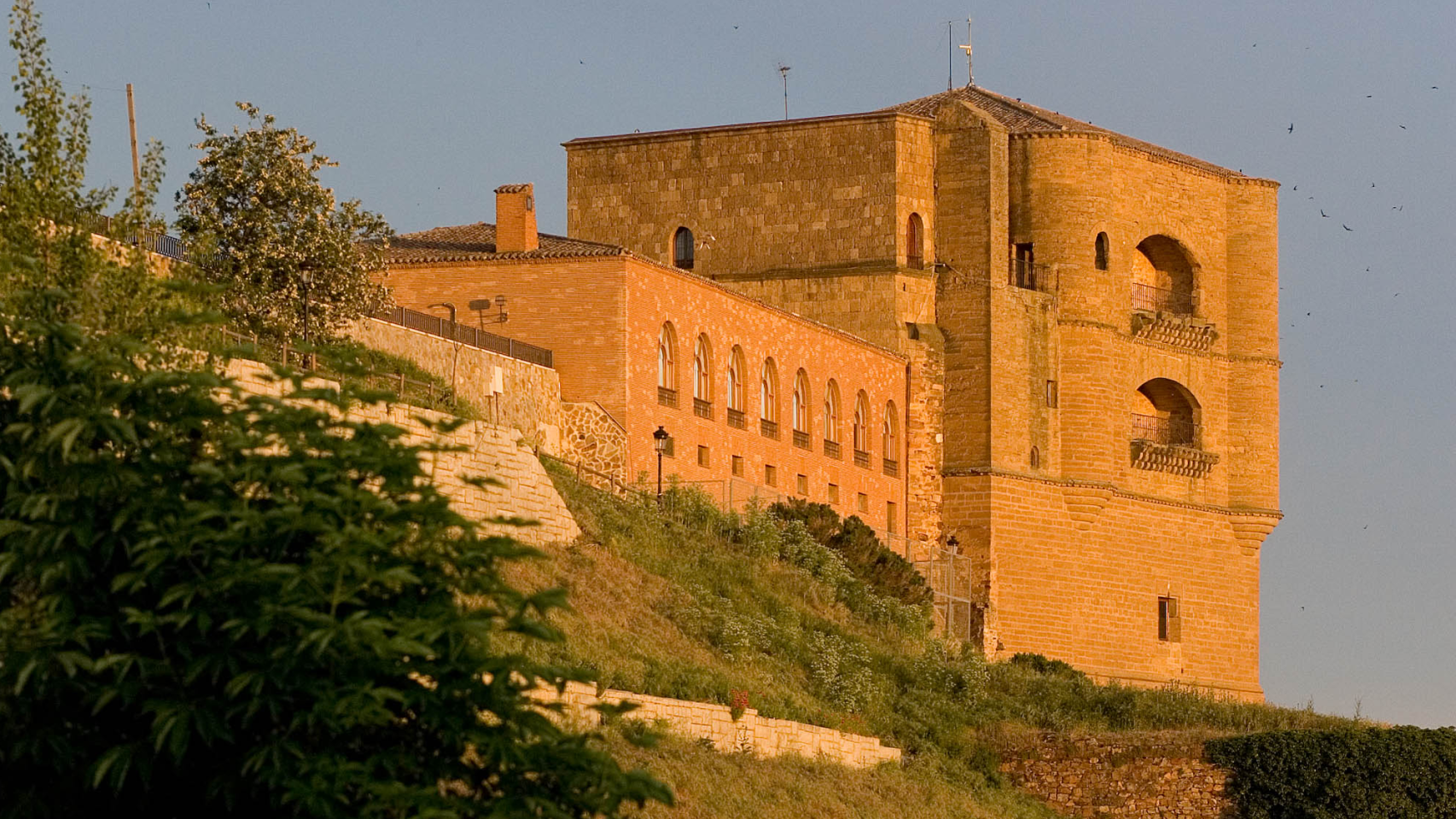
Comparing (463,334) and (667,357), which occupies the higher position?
(463,334)

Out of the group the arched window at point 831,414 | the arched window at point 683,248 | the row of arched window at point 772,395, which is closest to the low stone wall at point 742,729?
the row of arched window at point 772,395

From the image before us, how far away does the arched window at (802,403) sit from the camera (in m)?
52.8

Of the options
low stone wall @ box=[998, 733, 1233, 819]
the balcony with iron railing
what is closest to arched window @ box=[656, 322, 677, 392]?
low stone wall @ box=[998, 733, 1233, 819]

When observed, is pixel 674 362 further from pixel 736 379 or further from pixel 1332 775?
pixel 1332 775

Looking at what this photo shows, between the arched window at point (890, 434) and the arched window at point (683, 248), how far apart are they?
5247 millimetres

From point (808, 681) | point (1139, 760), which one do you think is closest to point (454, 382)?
point (808, 681)

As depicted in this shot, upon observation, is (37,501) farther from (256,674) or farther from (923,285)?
(923,285)

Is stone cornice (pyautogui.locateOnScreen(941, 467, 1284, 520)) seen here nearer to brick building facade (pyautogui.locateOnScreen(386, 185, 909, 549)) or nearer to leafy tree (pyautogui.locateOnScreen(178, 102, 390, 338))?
brick building facade (pyautogui.locateOnScreen(386, 185, 909, 549))

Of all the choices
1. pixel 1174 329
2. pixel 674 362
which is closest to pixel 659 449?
pixel 674 362

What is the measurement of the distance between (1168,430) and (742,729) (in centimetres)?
2828

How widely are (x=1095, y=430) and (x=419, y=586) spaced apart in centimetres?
3955

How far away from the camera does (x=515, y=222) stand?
47875mm

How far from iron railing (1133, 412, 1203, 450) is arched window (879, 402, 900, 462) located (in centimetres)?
614

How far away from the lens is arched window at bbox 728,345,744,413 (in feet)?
165
